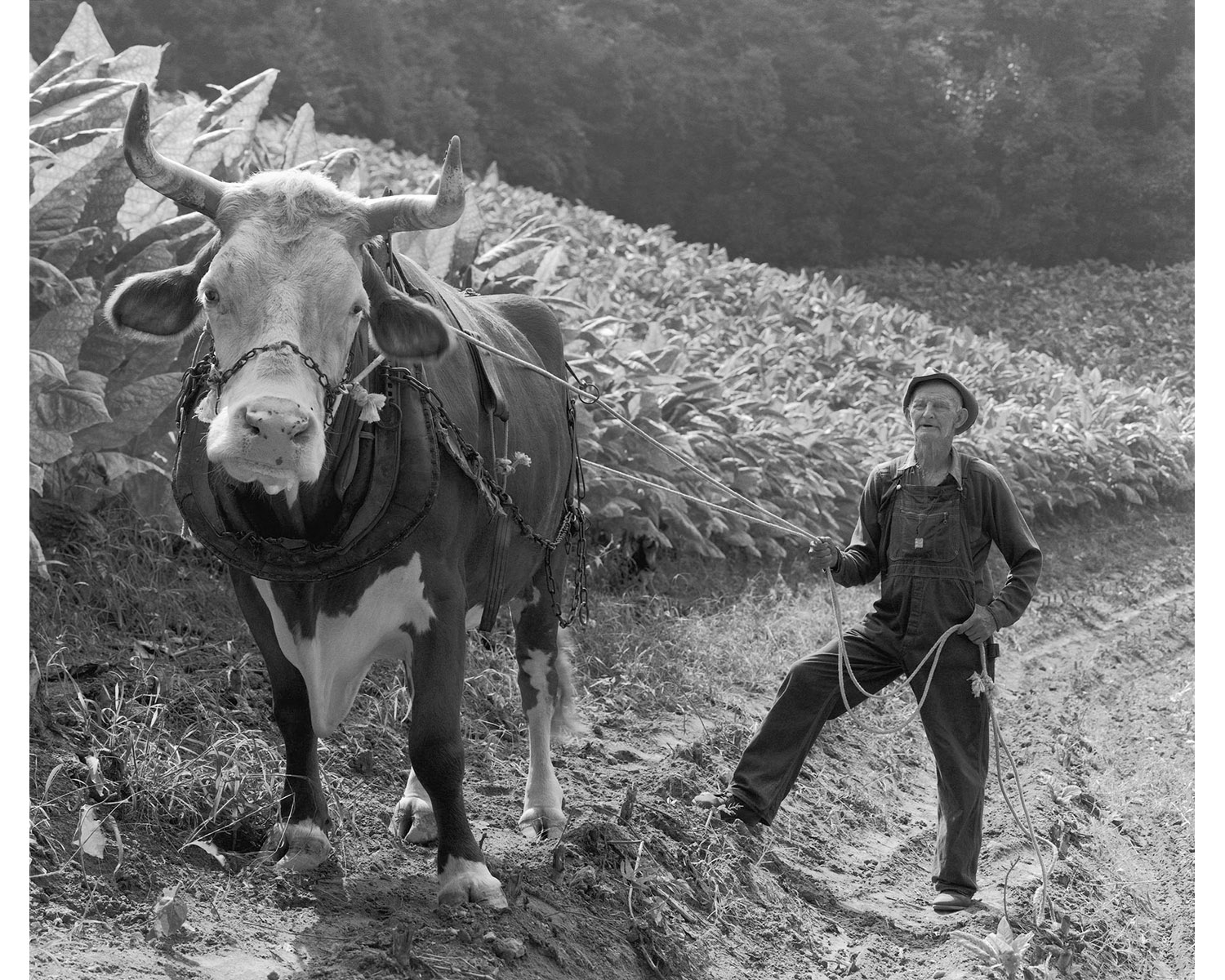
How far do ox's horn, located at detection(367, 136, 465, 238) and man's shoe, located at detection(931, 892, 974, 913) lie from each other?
2.94 m

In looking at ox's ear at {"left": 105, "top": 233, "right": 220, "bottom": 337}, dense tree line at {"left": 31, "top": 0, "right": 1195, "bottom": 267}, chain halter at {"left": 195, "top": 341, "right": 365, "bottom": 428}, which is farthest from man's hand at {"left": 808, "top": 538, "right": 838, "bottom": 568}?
dense tree line at {"left": 31, "top": 0, "right": 1195, "bottom": 267}

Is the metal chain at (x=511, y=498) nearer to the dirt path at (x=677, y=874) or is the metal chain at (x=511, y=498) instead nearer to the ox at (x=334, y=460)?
the ox at (x=334, y=460)

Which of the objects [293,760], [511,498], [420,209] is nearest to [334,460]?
[420,209]

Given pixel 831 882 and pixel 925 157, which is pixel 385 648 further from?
pixel 925 157

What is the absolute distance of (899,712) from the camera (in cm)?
742

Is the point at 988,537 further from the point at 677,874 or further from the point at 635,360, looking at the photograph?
the point at 635,360

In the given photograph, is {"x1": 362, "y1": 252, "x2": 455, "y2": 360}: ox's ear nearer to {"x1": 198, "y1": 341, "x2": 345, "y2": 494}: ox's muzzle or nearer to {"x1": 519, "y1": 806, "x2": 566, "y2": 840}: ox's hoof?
{"x1": 198, "y1": 341, "x2": 345, "y2": 494}: ox's muzzle

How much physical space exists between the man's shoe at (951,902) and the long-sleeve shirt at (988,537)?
3.16 feet

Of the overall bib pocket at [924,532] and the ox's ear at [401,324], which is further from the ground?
the ox's ear at [401,324]

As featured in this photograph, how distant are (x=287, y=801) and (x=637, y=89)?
3011 centimetres

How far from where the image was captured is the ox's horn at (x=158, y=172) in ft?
10.6

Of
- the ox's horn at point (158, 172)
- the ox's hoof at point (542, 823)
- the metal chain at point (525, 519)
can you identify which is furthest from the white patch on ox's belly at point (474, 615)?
the ox's horn at point (158, 172)

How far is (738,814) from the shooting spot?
16.8 feet

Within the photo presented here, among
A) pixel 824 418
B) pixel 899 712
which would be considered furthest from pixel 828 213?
pixel 899 712
